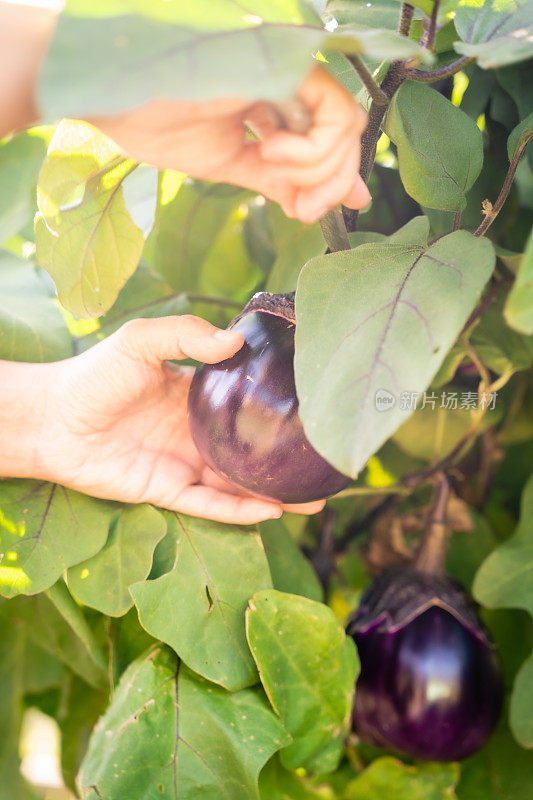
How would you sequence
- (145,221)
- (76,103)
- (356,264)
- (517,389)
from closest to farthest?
1. (76,103)
2. (356,264)
3. (145,221)
4. (517,389)

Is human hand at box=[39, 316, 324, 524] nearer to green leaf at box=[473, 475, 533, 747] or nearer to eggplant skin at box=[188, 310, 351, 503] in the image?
eggplant skin at box=[188, 310, 351, 503]

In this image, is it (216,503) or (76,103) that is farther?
(216,503)

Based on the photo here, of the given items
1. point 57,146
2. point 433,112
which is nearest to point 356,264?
point 433,112

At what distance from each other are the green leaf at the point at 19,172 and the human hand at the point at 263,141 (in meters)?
0.30

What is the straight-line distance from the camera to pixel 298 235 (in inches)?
18.6

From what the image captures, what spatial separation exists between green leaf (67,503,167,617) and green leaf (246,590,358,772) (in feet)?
0.26

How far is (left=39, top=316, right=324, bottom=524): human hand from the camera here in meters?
0.40

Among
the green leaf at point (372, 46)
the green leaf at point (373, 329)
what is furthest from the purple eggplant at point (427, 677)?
the green leaf at point (372, 46)

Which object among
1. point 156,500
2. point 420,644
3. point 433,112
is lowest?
point 420,644

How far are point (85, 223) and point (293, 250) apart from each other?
140mm

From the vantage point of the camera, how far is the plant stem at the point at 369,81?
30cm

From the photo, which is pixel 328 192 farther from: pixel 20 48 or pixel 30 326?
pixel 30 326

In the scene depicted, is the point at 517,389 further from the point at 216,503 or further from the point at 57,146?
the point at 57,146

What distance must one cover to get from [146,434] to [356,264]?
0.22 meters
